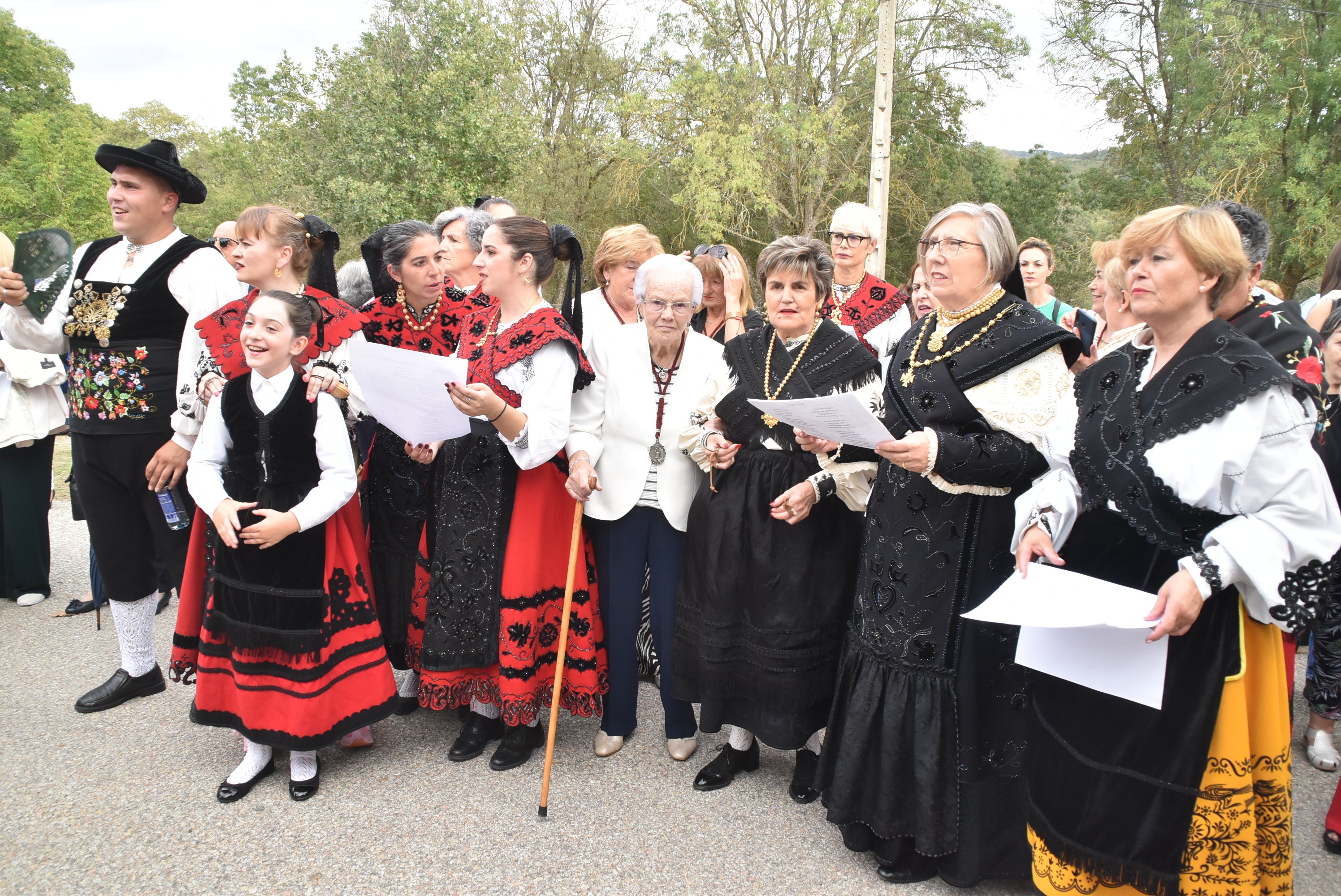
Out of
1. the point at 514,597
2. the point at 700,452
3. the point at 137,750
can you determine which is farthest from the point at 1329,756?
the point at 137,750

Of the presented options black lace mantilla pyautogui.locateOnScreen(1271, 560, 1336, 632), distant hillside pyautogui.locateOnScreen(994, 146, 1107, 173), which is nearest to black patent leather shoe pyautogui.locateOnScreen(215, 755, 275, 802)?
black lace mantilla pyautogui.locateOnScreen(1271, 560, 1336, 632)

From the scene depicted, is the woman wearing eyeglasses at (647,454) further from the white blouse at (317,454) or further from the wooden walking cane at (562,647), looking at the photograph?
the white blouse at (317,454)

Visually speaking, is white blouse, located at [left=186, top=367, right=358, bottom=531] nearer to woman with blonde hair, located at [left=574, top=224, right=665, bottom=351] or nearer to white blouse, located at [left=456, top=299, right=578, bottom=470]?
white blouse, located at [left=456, top=299, right=578, bottom=470]

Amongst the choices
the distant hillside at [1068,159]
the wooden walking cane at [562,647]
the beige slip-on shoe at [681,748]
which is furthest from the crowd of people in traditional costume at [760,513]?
the distant hillside at [1068,159]

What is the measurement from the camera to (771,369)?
10.4 ft

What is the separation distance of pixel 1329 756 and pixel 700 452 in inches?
119

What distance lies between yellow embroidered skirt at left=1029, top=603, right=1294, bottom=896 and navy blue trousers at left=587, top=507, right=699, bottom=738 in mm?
1853

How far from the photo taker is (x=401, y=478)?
3.72 m

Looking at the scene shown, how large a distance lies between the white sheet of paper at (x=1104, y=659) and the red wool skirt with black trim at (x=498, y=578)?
1832 millimetres

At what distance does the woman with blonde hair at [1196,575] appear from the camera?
191 centimetres

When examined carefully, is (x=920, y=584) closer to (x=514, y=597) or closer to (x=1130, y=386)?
(x=1130, y=386)

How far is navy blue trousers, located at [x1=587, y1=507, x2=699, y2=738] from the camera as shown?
11.3 ft

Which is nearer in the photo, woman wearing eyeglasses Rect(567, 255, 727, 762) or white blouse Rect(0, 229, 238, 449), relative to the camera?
woman wearing eyeglasses Rect(567, 255, 727, 762)

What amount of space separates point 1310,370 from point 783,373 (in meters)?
1.61
